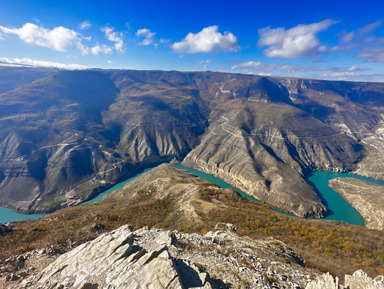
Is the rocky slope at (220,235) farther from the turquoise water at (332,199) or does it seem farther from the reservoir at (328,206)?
the turquoise water at (332,199)

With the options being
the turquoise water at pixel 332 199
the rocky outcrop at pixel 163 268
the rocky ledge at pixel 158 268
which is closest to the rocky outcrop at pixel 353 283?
the rocky ledge at pixel 158 268

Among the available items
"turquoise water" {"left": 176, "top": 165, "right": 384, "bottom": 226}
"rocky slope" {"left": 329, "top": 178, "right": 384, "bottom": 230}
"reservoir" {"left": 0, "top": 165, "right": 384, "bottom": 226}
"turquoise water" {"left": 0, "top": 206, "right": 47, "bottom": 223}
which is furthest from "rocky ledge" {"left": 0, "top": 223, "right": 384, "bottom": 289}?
"turquoise water" {"left": 0, "top": 206, "right": 47, "bottom": 223}

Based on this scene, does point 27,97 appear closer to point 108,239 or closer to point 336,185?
point 108,239

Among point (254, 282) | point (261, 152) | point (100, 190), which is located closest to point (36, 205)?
point (100, 190)

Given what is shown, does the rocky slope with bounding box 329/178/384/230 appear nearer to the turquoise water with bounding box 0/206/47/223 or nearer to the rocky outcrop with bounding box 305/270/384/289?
the rocky outcrop with bounding box 305/270/384/289

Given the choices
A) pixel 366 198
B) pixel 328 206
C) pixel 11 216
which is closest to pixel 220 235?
pixel 328 206

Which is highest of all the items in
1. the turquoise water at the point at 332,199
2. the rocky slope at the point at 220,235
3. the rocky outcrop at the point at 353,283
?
the rocky outcrop at the point at 353,283

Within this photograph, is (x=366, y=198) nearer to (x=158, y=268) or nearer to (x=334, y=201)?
(x=334, y=201)
